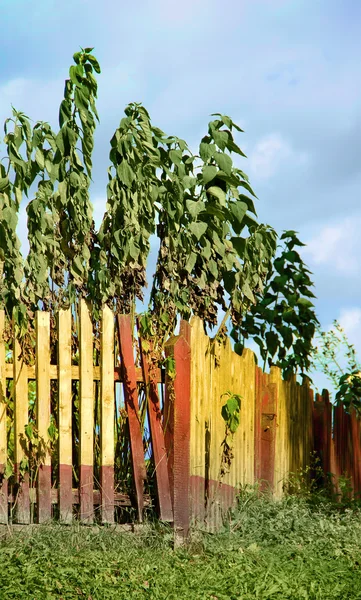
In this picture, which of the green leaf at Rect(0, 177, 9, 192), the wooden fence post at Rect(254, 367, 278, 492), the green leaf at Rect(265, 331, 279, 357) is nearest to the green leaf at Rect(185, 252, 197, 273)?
the green leaf at Rect(0, 177, 9, 192)

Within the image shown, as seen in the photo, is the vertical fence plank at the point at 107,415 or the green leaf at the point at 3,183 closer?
the vertical fence plank at the point at 107,415

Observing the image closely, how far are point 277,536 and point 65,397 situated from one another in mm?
2263

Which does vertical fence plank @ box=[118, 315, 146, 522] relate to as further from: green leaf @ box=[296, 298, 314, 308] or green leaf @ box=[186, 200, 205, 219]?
green leaf @ box=[296, 298, 314, 308]

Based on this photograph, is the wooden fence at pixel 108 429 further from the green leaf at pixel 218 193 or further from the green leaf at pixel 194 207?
the green leaf at pixel 218 193

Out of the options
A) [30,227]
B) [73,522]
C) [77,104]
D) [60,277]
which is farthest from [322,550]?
[77,104]

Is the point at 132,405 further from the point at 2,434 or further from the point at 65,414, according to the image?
the point at 2,434

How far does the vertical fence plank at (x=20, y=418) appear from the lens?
283 inches

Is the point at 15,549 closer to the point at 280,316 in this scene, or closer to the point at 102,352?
the point at 102,352

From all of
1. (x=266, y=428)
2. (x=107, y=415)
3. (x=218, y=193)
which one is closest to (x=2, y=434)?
(x=107, y=415)

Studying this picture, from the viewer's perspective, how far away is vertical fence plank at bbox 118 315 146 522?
7075 millimetres

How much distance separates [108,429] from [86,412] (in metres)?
0.24

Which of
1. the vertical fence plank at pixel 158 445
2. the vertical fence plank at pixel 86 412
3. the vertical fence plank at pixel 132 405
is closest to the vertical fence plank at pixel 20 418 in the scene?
the vertical fence plank at pixel 86 412

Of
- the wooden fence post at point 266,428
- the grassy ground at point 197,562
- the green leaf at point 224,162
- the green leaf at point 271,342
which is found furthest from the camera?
the green leaf at point 271,342

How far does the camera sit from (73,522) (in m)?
6.97
